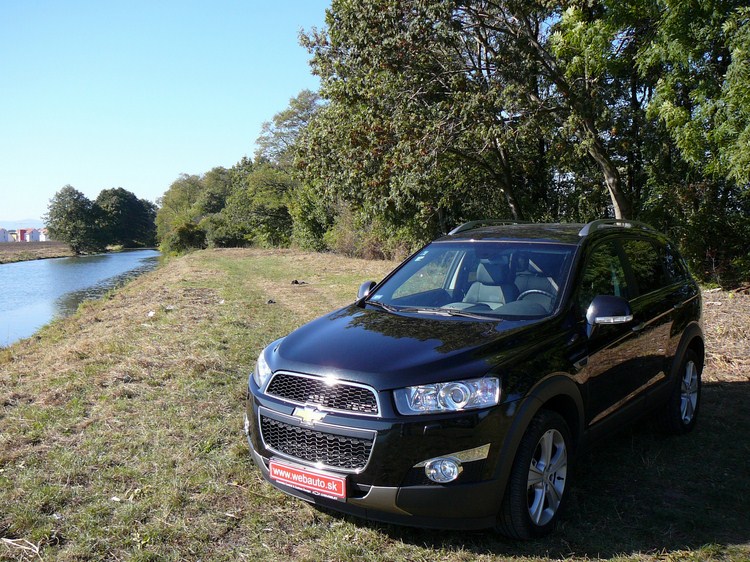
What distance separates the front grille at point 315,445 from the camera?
123 inches

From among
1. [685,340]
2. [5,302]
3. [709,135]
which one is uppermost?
[709,135]

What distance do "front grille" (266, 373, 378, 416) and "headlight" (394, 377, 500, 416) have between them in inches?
6.4

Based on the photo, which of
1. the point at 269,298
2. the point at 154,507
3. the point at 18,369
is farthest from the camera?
the point at 269,298

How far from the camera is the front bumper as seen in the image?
9.95ft

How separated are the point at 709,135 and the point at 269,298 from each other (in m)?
9.44

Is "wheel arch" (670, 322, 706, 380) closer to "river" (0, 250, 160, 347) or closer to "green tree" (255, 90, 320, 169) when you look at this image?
"river" (0, 250, 160, 347)

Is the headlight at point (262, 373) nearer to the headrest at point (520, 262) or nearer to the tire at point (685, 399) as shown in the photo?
the headrest at point (520, 262)

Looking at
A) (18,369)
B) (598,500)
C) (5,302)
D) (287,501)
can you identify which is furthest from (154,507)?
(5,302)

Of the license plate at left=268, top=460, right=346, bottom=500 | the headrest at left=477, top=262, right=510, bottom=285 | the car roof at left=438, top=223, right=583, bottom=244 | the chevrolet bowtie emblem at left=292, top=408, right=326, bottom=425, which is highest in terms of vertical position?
the car roof at left=438, top=223, right=583, bottom=244

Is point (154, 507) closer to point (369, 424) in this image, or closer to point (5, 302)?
point (369, 424)

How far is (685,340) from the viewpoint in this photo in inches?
201

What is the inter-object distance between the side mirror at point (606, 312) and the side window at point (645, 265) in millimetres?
946

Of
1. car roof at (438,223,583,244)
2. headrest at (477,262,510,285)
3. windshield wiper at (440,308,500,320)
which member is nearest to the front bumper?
windshield wiper at (440,308,500,320)

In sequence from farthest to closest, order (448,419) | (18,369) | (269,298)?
(269,298) < (18,369) < (448,419)
